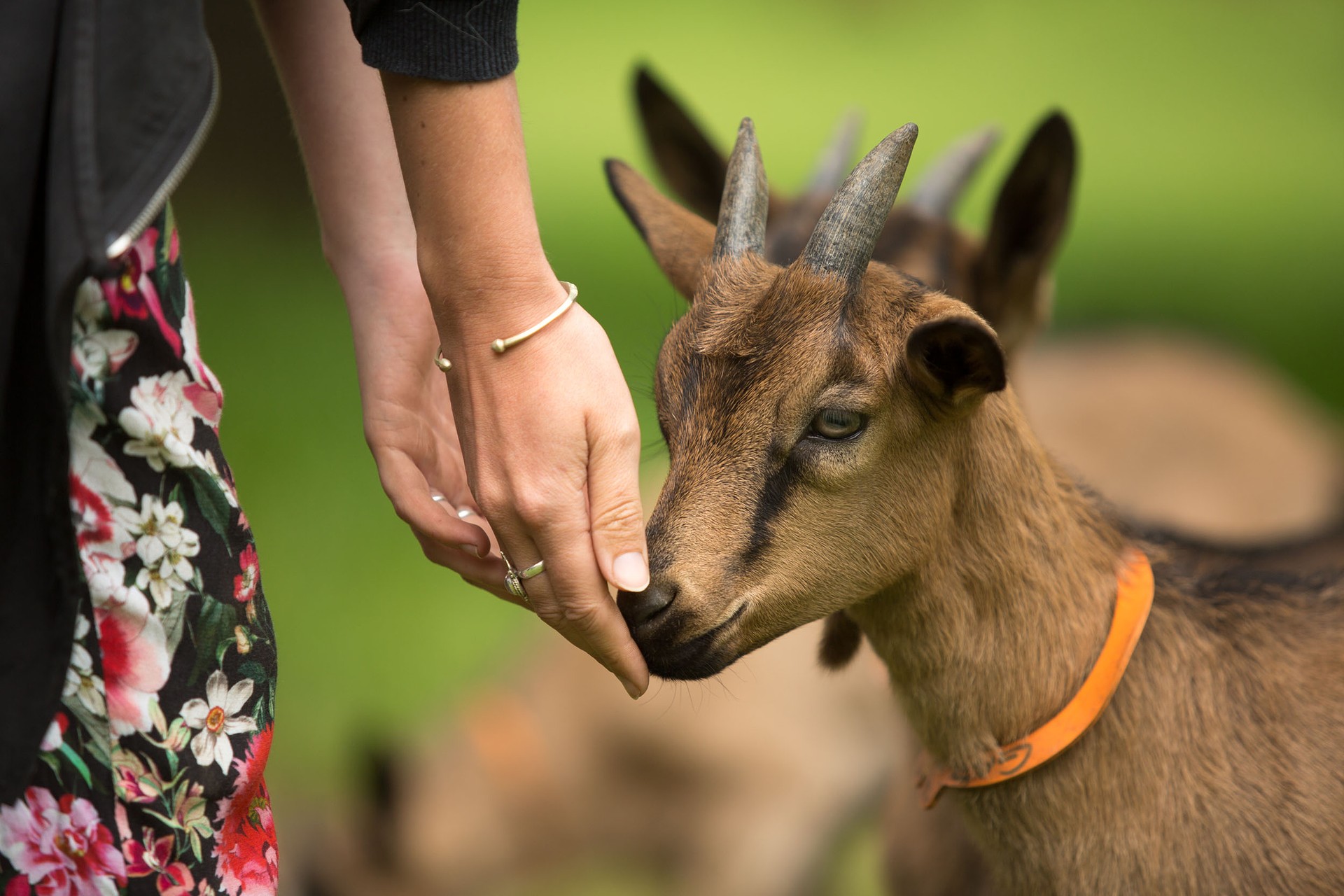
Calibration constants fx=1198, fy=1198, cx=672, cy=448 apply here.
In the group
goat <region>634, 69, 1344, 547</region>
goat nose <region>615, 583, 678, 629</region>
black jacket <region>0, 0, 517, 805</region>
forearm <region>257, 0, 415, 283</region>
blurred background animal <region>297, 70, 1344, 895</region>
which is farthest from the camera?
blurred background animal <region>297, 70, 1344, 895</region>

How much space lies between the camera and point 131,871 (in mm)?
1626

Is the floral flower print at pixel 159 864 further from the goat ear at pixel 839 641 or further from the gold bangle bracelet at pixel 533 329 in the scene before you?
the goat ear at pixel 839 641

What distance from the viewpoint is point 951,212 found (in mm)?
4504

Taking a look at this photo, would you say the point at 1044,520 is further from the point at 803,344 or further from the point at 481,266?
the point at 481,266

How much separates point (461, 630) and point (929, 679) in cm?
526

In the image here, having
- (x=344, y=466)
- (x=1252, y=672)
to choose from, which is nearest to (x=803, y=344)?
(x=1252, y=672)

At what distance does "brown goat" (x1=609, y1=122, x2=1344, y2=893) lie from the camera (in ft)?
6.50

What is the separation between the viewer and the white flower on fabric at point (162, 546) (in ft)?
5.16

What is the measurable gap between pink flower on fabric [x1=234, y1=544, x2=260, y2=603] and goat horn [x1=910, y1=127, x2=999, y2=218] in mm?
3074

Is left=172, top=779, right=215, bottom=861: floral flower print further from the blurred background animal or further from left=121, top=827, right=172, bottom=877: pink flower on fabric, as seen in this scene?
the blurred background animal

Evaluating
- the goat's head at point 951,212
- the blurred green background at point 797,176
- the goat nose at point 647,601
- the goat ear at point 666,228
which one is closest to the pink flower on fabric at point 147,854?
the goat nose at point 647,601

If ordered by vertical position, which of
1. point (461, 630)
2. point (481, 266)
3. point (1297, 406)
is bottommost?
point (461, 630)

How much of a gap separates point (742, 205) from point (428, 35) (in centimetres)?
80

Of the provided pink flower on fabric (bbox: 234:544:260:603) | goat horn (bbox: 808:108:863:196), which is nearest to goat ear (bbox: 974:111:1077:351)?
goat horn (bbox: 808:108:863:196)
